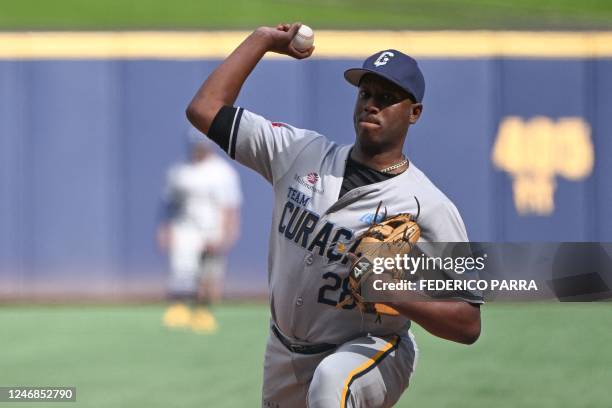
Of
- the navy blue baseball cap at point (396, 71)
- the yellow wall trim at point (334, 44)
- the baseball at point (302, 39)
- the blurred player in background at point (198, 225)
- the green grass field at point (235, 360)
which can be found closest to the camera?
the navy blue baseball cap at point (396, 71)

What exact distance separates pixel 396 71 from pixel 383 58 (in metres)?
→ 0.08

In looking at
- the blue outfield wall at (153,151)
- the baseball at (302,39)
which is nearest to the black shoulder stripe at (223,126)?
the baseball at (302,39)

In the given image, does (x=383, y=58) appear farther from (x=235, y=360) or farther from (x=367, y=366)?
(x=235, y=360)

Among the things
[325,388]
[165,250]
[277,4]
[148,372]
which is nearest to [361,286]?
[325,388]

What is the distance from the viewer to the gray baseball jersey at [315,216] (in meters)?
4.05

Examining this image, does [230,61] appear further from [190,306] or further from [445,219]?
[190,306]

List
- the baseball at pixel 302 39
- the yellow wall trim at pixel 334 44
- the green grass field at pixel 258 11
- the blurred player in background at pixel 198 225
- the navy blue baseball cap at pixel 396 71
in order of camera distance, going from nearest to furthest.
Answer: the navy blue baseball cap at pixel 396 71, the baseball at pixel 302 39, the blurred player in background at pixel 198 225, the yellow wall trim at pixel 334 44, the green grass field at pixel 258 11

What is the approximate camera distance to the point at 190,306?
10.4 metres

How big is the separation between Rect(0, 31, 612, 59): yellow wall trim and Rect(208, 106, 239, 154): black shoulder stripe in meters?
7.46

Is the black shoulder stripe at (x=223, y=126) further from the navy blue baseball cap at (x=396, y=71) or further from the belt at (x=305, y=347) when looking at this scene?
the belt at (x=305, y=347)

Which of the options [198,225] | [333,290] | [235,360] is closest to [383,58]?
[333,290]

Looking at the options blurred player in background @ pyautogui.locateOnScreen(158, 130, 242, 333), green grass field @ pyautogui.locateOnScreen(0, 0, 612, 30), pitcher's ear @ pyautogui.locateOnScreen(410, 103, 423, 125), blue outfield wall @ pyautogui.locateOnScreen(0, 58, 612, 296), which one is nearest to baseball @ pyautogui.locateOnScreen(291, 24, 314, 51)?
pitcher's ear @ pyautogui.locateOnScreen(410, 103, 423, 125)

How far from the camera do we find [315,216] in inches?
162

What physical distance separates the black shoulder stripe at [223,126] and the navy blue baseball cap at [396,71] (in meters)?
0.47
